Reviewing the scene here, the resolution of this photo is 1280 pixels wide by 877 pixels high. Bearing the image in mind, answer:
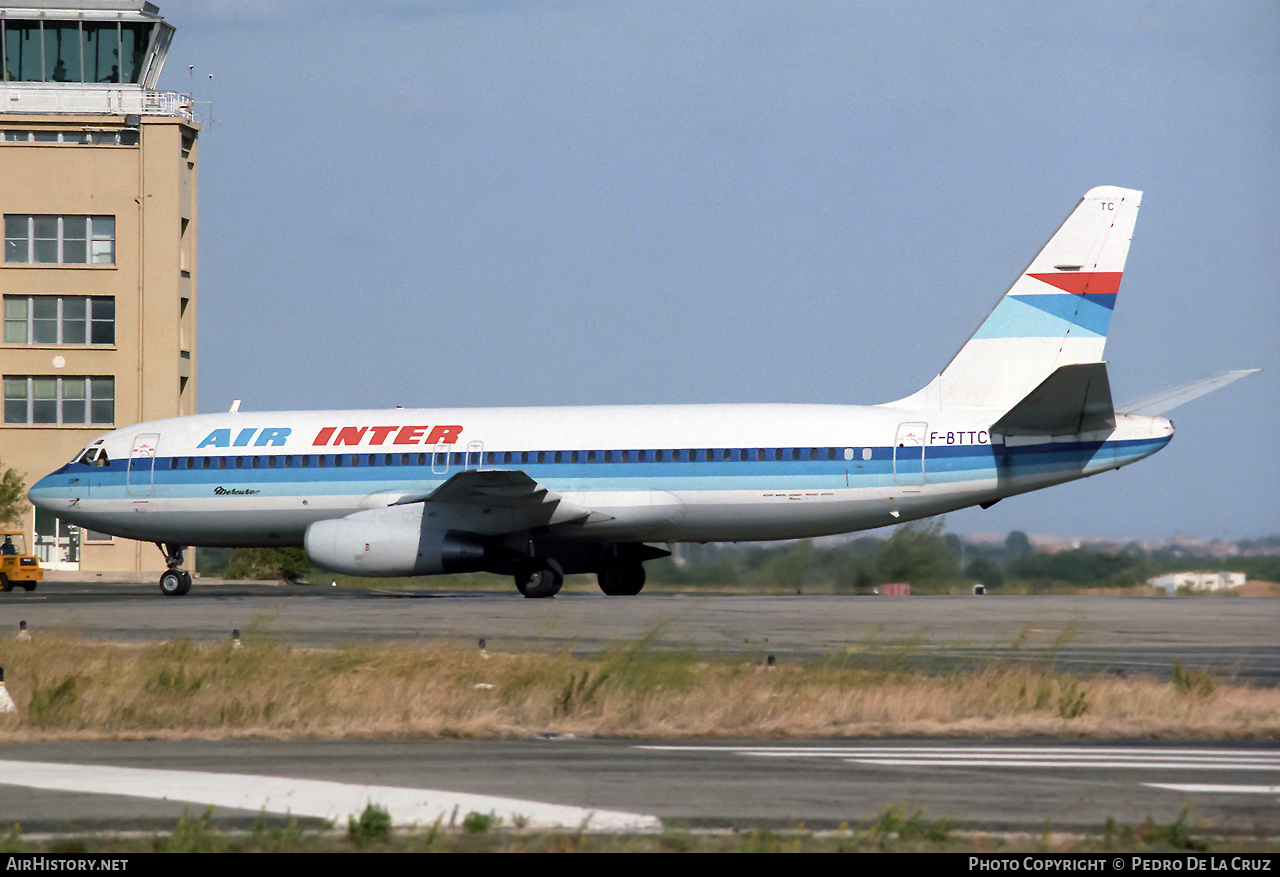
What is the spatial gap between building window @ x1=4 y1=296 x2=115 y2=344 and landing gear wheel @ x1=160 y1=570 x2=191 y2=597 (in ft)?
70.0

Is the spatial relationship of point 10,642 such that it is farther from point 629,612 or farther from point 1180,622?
point 1180,622

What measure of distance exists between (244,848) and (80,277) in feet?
161

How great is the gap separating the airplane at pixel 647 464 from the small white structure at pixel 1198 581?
284cm

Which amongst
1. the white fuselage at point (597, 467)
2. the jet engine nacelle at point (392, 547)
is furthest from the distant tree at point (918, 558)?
the jet engine nacelle at point (392, 547)

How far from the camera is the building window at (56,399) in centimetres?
5247

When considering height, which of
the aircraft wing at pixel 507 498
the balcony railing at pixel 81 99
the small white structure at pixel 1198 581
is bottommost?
Result: the small white structure at pixel 1198 581

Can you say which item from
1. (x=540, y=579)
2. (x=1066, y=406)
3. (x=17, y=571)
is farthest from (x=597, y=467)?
(x=17, y=571)

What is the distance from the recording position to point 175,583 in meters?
33.5

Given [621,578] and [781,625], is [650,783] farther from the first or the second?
[621,578]

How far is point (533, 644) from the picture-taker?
18.3 metres

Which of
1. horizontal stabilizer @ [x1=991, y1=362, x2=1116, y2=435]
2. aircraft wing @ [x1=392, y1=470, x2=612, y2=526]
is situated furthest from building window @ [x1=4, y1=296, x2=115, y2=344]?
horizontal stabilizer @ [x1=991, y1=362, x2=1116, y2=435]

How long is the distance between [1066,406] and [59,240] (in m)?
38.3

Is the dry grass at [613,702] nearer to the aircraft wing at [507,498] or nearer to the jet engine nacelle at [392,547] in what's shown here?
the aircraft wing at [507,498]

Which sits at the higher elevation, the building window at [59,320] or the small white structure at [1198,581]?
the building window at [59,320]
